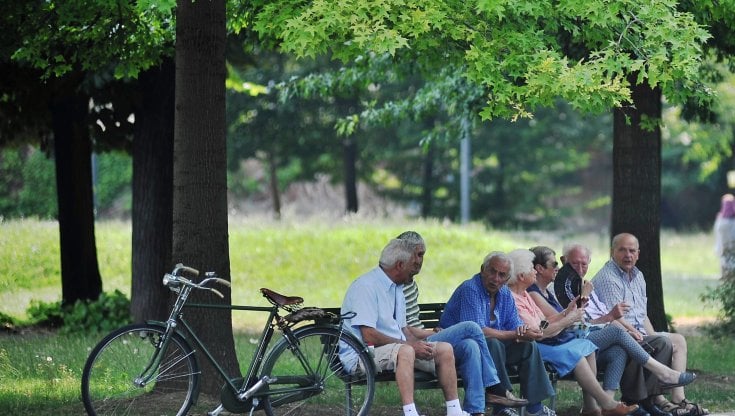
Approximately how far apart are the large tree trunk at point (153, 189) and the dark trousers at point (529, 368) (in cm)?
623

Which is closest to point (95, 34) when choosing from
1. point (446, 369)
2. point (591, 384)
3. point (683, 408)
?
point (446, 369)

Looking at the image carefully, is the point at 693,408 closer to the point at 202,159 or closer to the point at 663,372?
the point at 663,372

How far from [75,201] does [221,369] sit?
320 inches

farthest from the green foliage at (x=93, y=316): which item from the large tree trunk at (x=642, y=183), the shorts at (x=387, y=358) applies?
the shorts at (x=387, y=358)

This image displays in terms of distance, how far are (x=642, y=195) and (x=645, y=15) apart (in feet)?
11.5

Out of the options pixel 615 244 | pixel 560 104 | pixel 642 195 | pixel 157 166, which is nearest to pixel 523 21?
pixel 615 244

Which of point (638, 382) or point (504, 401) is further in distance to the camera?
point (638, 382)

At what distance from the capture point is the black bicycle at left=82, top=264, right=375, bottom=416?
8.23 meters

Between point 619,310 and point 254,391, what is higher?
point 619,310

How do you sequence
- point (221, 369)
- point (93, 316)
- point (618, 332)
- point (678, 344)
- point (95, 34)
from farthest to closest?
point (93, 316) < point (95, 34) < point (678, 344) < point (618, 332) < point (221, 369)

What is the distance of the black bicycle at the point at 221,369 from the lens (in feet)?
27.0

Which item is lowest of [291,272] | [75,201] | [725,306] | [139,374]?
[291,272]

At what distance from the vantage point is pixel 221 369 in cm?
852

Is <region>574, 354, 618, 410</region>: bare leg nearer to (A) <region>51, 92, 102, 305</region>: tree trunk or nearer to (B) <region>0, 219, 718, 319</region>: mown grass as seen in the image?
(A) <region>51, 92, 102, 305</region>: tree trunk
